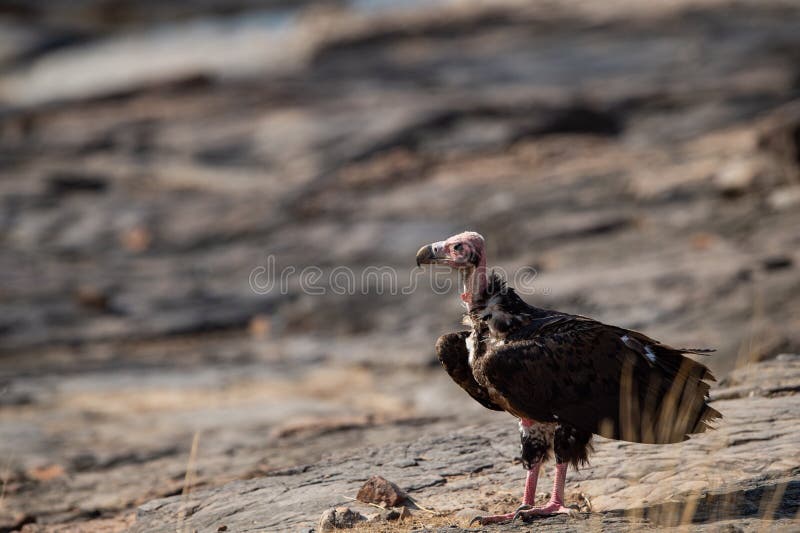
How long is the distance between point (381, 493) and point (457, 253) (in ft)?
5.03

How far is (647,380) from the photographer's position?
6.37m

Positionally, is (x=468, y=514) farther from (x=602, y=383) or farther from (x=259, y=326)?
(x=259, y=326)

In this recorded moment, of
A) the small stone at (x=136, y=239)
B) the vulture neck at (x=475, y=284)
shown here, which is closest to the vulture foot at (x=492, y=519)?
the vulture neck at (x=475, y=284)

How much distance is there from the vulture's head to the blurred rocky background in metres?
2.01

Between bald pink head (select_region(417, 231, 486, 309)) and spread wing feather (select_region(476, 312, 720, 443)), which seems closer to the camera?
spread wing feather (select_region(476, 312, 720, 443))

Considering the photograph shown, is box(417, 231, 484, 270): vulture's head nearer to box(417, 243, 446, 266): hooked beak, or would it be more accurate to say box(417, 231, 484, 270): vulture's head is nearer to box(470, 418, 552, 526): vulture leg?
box(417, 243, 446, 266): hooked beak

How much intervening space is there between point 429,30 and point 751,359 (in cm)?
2319

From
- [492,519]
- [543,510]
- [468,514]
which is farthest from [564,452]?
[468,514]

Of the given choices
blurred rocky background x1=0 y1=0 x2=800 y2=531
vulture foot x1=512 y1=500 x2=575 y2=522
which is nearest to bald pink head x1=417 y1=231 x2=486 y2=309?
vulture foot x1=512 y1=500 x2=575 y2=522

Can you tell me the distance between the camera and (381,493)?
682 cm

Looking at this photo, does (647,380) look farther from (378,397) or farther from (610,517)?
(378,397)

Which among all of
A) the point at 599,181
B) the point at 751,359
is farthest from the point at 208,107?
the point at 751,359

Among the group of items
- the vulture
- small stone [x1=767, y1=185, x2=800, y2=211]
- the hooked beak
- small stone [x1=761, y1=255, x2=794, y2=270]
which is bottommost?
the vulture

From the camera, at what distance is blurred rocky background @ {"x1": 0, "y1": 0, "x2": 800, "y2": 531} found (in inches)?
459
